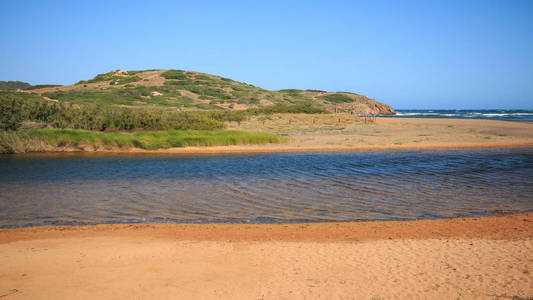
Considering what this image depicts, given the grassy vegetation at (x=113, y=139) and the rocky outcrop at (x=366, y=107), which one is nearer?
the grassy vegetation at (x=113, y=139)

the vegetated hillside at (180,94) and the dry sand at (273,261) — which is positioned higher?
the vegetated hillside at (180,94)

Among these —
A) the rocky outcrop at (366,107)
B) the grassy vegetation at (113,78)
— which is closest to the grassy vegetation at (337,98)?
the rocky outcrop at (366,107)

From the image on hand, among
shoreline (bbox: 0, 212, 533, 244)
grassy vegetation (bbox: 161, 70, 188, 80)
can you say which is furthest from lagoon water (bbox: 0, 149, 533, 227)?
grassy vegetation (bbox: 161, 70, 188, 80)

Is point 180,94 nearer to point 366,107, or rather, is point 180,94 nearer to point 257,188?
point 366,107

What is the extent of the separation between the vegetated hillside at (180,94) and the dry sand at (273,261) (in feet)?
133

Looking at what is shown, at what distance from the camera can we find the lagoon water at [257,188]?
841 centimetres

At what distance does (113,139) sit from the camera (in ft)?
66.6

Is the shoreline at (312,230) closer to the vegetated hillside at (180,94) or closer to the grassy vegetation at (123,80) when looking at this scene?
the vegetated hillside at (180,94)

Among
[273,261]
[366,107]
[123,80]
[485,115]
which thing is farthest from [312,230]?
[485,115]

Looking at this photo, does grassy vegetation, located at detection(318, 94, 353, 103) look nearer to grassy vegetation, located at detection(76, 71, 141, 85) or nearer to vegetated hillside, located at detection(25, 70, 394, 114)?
vegetated hillside, located at detection(25, 70, 394, 114)

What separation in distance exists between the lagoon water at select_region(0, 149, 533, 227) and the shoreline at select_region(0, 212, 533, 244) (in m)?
0.50

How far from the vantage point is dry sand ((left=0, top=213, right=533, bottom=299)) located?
443cm

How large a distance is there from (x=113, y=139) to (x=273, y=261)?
17252 mm

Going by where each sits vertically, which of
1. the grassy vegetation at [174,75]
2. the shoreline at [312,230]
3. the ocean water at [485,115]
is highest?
the grassy vegetation at [174,75]
